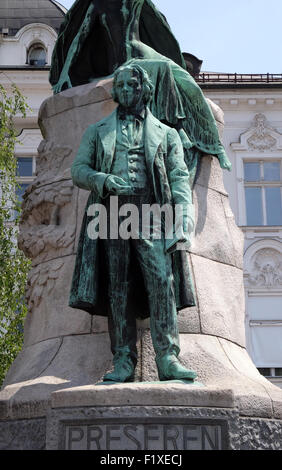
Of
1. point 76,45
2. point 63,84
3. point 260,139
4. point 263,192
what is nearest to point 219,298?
point 63,84

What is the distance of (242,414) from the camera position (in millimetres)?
4859

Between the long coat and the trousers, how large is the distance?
0.28ft

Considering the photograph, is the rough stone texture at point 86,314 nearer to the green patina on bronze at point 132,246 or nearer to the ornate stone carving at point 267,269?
the green patina on bronze at point 132,246

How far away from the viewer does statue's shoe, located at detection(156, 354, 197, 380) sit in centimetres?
482

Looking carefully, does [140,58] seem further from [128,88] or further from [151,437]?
[151,437]

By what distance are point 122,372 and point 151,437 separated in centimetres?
54

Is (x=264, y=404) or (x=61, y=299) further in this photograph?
(x=61, y=299)

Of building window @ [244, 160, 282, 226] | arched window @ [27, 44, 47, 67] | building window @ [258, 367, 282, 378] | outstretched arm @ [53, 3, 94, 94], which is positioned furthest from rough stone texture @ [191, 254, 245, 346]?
arched window @ [27, 44, 47, 67]

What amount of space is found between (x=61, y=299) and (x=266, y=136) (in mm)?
16681

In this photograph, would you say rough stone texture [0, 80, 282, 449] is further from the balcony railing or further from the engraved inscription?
the balcony railing

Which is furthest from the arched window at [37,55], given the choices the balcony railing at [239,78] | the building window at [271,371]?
the building window at [271,371]
